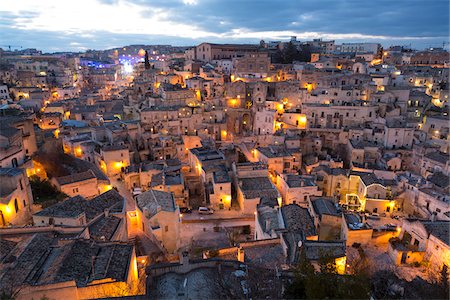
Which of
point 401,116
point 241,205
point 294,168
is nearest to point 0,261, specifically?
point 241,205

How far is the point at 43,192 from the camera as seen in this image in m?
24.5

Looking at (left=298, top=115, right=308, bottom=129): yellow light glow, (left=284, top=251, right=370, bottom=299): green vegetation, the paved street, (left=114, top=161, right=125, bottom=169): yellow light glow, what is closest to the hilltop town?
(left=284, top=251, right=370, bottom=299): green vegetation

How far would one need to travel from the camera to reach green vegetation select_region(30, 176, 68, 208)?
23.6m

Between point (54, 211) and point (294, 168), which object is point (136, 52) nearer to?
point (294, 168)

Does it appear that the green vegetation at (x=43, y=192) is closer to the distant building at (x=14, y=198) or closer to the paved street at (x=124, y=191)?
the distant building at (x=14, y=198)

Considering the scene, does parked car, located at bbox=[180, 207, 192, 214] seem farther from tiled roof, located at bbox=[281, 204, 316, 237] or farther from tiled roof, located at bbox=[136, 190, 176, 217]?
tiled roof, located at bbox=[281, 204, 316, 237]

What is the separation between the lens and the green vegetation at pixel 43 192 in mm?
23597

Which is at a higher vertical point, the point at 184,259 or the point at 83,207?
the point at 184,259

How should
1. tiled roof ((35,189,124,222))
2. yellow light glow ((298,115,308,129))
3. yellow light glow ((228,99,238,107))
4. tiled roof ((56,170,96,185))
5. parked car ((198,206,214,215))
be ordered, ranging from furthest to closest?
yellow light glow ((228,99,238,107)) → yellow light glow ((298,115,308,129)) → parked car ((198,206,214,215)) → tiled roof ((56,170,96,185)) → tiled roof ((35,189,124,222))

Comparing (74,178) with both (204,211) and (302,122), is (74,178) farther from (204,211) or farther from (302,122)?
(302,122)

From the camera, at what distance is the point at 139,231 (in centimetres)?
2306

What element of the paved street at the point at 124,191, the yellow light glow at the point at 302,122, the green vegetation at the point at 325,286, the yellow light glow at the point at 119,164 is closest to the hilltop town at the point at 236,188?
the green vegetation at the point at 325,286

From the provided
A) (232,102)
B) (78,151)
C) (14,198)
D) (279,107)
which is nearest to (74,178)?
(14,198)

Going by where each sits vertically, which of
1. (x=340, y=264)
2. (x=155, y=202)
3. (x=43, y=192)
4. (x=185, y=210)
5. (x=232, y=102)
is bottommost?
(x=185, y=210)
